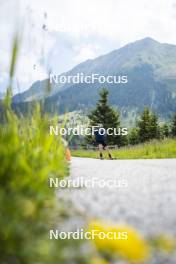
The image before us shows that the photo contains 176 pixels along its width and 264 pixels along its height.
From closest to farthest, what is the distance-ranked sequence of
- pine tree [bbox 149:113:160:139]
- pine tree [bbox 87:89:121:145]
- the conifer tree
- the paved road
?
the paved road < pine tree [bbox 87:89:121:145] < the conifer tree < pine tree [bbox 149:113:160:139]

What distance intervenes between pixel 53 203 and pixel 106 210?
0.52 metres

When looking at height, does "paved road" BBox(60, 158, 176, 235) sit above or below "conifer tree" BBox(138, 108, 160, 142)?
below

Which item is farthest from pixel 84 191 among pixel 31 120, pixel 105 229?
pixel 105 229

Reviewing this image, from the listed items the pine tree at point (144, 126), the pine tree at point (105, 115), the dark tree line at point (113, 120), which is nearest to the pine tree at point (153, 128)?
the dark tree line at point (113, 120)

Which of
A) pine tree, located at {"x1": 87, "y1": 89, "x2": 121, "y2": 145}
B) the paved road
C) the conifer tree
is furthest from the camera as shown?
the conifer tree

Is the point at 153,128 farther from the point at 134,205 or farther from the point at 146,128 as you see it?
the point at 134,205

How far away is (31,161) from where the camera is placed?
3.58 m

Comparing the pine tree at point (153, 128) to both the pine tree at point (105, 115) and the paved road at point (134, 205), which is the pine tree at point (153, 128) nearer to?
the pine tree at point (105, 115)

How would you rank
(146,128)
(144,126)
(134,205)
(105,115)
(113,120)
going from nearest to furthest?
(134,205)
(105,115)
(113,120)
(146,128)
(144,126)

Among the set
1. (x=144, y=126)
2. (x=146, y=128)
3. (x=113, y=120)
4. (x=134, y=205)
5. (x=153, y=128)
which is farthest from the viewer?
(x=153, y=128)

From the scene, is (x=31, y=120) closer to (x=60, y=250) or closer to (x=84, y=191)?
(x=84, y=191)

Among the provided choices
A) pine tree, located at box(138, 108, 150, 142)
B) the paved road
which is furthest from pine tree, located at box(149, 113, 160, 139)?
the paved road

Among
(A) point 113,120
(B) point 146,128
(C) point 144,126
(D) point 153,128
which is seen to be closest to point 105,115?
(A) point 113,120

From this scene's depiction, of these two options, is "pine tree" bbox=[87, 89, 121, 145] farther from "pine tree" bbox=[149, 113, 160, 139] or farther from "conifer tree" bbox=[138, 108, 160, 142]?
"pine tree" bbox=[149, 113, 160, 139]
